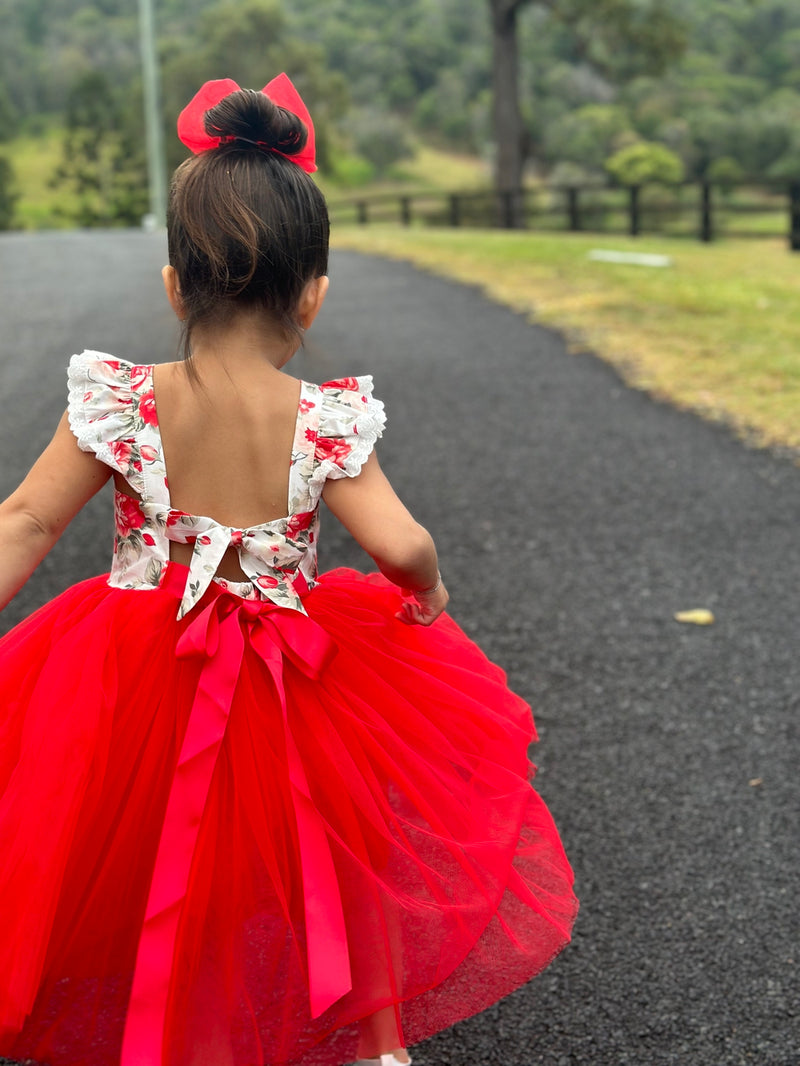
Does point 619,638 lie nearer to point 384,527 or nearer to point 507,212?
point 384,527

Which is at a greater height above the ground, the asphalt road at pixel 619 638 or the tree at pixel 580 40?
the tree at pixel 580 40

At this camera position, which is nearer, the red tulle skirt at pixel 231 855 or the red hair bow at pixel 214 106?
the red tulle skirt at pixel 231 855

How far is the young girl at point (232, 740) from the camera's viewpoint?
5.69 feet

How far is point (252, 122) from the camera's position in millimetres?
1805

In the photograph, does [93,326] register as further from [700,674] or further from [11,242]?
[11,242]

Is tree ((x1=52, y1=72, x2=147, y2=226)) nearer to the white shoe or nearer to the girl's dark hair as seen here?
the girl's dark hair

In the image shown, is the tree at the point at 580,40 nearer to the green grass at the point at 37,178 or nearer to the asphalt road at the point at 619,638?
the asphalt road at the point at 619,638

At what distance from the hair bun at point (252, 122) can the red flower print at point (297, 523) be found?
0.59 meters

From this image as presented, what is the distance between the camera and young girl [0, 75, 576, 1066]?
68.3 inches

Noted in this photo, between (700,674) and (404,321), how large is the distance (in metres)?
7.16

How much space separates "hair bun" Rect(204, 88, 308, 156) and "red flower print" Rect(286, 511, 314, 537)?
594 mm

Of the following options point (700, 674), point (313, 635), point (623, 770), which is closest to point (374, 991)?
point (313, 635)

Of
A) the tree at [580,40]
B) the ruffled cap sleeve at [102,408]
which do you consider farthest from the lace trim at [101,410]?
the tree at [580,40]

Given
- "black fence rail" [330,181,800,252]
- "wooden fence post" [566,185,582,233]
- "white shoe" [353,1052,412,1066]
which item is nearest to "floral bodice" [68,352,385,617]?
"white shoe" [353,1052,412,1066]
